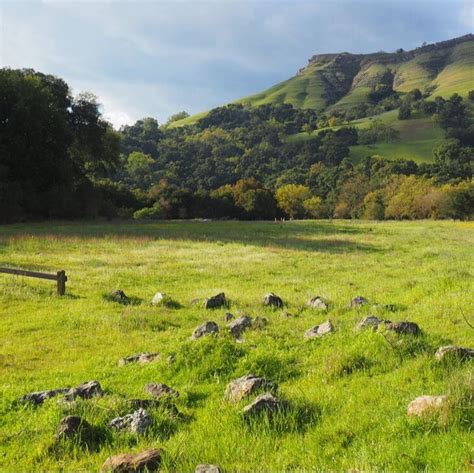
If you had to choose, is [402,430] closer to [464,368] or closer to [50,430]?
[464,368]

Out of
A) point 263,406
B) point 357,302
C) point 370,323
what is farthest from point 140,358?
point 357,302

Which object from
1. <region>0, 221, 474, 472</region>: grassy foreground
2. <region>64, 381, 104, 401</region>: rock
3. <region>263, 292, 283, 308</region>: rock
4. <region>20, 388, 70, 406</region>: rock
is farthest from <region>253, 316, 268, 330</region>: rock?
<region>20, 388, 70, 406</region>: rock

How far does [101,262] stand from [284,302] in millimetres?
14353

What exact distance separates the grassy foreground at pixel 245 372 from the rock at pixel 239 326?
0.86 feet

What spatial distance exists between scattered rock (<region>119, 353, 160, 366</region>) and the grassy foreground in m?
0.32

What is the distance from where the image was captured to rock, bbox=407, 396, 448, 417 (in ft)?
19.6

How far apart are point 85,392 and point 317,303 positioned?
10112mm

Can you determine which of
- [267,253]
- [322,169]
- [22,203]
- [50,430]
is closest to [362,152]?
[322,169]

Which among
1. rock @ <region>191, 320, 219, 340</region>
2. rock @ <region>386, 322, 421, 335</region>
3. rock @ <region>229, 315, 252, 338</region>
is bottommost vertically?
rock @ <region>229, 315, 252, 338</region>

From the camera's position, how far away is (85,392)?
768 centimetres

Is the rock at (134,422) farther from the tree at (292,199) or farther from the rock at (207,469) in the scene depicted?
the tree at (292,199)

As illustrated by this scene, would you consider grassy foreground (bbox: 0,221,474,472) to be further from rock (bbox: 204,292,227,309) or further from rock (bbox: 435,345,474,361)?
rock (bbox: 204,292,227,309)

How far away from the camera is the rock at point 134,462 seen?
209 inches

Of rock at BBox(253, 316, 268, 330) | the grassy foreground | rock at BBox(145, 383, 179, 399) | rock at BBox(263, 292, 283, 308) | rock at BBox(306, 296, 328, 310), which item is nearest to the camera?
the grassy foreground
